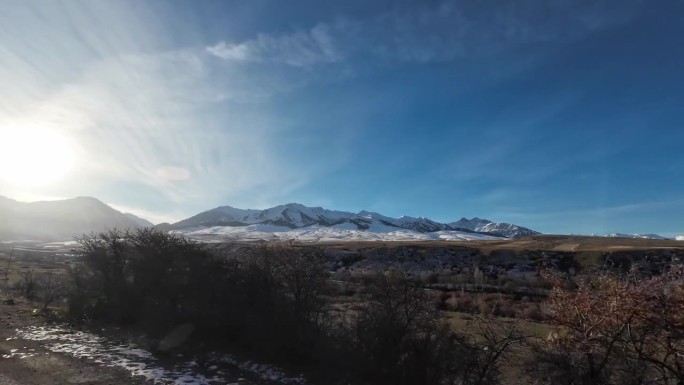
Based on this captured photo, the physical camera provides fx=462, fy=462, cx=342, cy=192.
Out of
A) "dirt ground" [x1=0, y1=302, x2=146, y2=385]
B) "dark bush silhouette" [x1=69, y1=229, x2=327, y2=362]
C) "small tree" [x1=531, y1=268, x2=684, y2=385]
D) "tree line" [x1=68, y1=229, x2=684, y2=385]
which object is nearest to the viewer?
"small tree" [x1=531, y1=268, x2=684, y2=385]

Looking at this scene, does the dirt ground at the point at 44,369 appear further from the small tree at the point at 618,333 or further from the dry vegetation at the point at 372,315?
the small tree at the point at 618,333

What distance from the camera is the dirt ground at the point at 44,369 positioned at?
14422 millimetres

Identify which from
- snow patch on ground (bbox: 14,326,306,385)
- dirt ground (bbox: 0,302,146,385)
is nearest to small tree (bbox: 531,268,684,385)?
snow patch on ground (bbox: 14,326,306,385)

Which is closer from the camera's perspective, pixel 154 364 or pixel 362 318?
pixel 362 318

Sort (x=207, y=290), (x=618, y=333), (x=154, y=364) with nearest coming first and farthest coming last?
1. (x=618, y=333)
2. (x=154, y=364)
3. (x=207, y=290)

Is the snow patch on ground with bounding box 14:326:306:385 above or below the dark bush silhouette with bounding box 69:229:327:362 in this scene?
below

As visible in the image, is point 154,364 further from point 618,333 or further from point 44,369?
point 618,333

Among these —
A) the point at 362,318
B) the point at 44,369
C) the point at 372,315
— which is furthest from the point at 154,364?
the point at 372,315

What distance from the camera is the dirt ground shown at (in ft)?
47.3

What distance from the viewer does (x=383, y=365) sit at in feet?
47.2

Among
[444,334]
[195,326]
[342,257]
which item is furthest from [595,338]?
[342,257]

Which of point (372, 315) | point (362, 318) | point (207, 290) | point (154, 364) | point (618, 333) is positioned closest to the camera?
point (618, 333)

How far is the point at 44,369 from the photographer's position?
51.6ft

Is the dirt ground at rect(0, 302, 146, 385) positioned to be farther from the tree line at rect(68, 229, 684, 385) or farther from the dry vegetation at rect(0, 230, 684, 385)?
the tree line at rect(68, 229, 684, 385)
